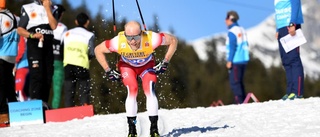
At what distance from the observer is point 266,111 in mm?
9820

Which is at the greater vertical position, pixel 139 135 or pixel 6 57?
pixel 6 57

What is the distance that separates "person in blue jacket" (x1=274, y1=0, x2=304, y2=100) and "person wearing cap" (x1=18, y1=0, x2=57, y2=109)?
3.50 meters

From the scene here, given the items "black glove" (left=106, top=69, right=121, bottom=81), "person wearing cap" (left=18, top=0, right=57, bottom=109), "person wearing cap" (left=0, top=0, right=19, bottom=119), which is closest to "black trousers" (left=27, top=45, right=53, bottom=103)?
"person wearing cap" (left=18, top=0, right=57, bottom=109)

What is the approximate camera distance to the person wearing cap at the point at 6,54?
1130cm

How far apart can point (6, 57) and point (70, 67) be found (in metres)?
1.29

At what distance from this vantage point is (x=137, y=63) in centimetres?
770

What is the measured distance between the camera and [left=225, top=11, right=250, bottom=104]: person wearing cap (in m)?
14.1

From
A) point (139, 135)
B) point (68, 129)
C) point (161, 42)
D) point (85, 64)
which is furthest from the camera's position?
point (85, 64)

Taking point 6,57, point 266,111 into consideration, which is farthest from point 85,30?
point 266,111

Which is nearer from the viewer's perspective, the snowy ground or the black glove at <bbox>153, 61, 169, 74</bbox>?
the black glove at <bbox>153, 61, 169, 74</bbox>

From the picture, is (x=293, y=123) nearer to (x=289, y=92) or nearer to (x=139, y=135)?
(x=139, y=135)

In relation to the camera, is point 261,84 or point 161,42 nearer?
point 161,42

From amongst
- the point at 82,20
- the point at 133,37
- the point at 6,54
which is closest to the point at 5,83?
the point at 6,54

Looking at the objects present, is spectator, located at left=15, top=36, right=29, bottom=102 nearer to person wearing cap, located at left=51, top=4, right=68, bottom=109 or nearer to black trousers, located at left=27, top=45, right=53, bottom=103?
person wearing cap, located at left=51, top=4, right=68, bottom=109
